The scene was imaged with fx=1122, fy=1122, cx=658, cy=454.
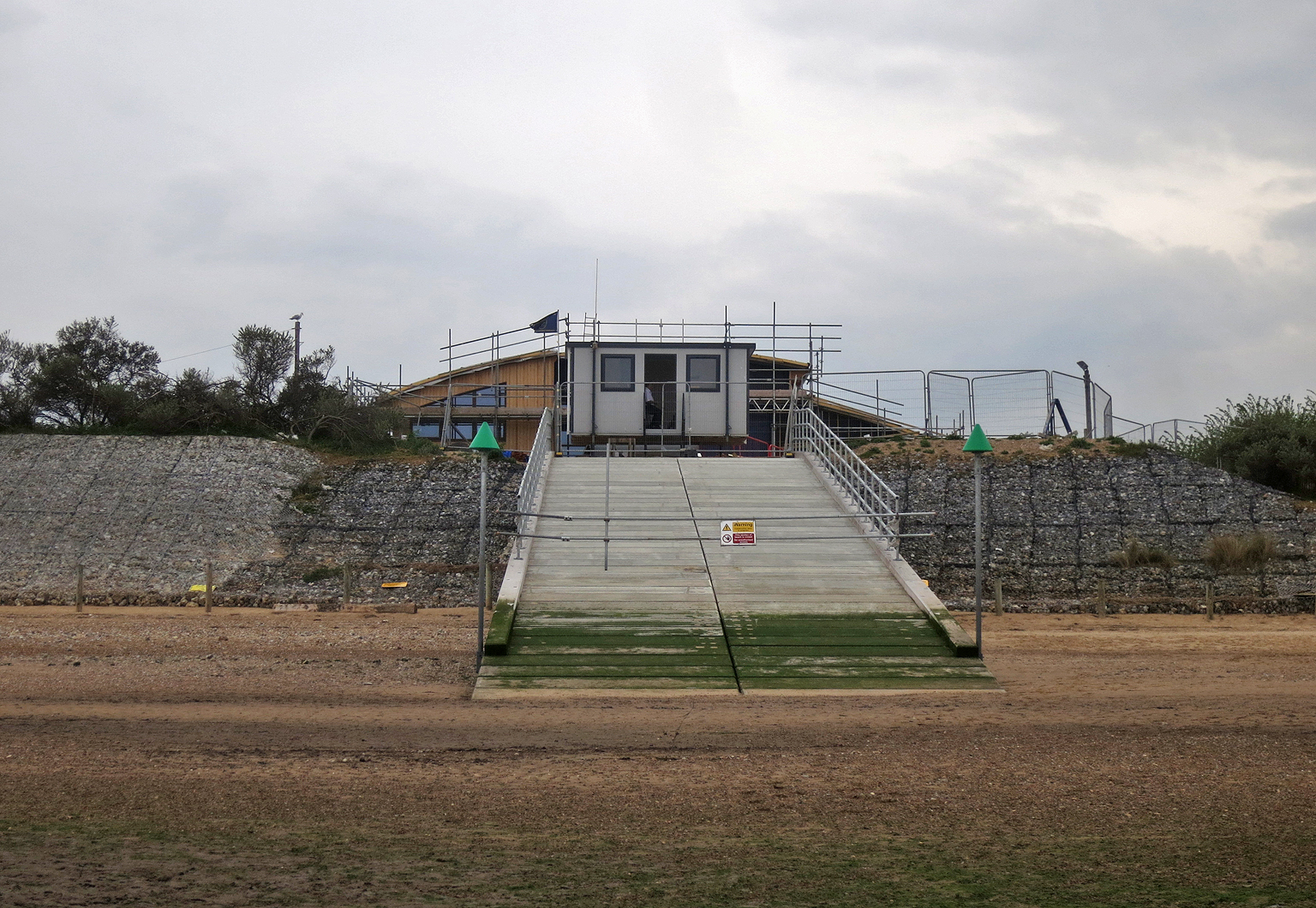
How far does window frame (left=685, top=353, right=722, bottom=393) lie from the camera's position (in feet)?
90.9

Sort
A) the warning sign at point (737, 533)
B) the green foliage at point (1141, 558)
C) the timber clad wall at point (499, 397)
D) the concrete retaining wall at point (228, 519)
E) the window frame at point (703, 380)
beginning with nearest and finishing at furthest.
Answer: the warning sign at point (737, 533), the concrete retaining wall at point (228, 519), the green foliage at point (1141, 558), the window frame at point (703, 380), the timber clad wall at point (499, 397)

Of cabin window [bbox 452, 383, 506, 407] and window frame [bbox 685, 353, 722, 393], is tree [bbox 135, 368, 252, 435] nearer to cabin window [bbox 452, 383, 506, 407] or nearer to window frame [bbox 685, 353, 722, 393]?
cabin window [bbox 452, 383, 506, 407]

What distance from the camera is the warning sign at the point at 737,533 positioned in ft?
61.4

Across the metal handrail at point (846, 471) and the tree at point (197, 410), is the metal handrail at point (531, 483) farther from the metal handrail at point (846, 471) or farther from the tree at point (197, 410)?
the tree at point (197, 410)

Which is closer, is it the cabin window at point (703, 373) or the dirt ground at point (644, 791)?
the dirt ground at point (644, 791)

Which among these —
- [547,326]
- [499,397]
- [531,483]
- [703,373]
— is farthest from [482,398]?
[531,483]

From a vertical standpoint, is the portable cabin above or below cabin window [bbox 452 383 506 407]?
below

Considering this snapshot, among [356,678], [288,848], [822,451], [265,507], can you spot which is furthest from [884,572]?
[265,507]

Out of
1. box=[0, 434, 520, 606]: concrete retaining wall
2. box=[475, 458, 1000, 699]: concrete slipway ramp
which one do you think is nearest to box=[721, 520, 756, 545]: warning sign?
box=[475, 458, 1000, 699]: concrete slipway ramp

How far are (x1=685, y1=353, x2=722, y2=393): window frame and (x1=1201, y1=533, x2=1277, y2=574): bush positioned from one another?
1150 centimetres

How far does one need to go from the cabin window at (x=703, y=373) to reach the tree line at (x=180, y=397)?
9.45 m

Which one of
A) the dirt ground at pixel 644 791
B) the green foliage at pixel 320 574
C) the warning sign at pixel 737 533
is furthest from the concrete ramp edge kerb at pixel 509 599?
the green foliage at pixel 320 574

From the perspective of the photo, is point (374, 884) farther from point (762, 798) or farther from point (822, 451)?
point (822, 451)

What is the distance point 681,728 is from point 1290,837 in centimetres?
559
